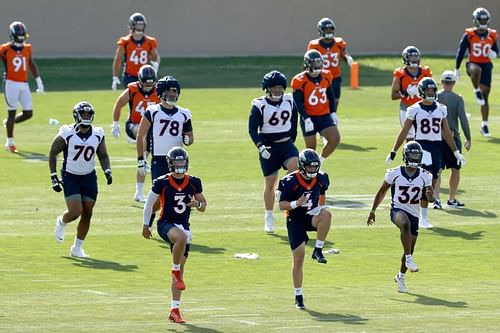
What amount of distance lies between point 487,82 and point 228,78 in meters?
13.8

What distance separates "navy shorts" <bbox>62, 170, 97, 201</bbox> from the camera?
19.3 meters

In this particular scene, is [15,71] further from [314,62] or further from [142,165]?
[142,165]

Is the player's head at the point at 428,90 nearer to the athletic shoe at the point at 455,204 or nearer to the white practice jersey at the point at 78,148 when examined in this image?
the athletic shoe at the point at 455,204

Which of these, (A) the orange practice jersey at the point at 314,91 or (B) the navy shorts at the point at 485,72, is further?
(B) the navy shorts at the point at 485,72

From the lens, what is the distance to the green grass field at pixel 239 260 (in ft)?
51.9

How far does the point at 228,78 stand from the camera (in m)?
44.2

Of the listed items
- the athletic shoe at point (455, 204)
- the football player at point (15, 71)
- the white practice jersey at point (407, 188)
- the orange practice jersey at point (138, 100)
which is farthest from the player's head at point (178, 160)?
the football player at point (15, 71)

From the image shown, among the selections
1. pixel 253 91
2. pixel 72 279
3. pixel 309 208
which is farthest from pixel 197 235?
pixel 253 91

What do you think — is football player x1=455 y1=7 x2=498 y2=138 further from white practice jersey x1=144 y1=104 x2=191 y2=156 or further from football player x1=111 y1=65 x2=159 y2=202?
white practice jersey x1=144 y1=104 x2=191 y2=156

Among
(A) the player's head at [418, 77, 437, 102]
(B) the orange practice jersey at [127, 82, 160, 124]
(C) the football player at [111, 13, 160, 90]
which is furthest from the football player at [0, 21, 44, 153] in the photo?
(A) the player's head at [418, 77, 437, 102]

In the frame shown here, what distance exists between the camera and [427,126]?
853 inches

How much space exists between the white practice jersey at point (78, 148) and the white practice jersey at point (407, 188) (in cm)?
402

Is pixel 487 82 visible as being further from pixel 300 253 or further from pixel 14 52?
pixel 300 253

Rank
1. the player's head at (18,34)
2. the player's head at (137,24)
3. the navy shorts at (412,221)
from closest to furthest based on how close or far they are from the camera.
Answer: the navy shorts at (412,221) → the player's head at (18,34) → the player's head at (137,24)
